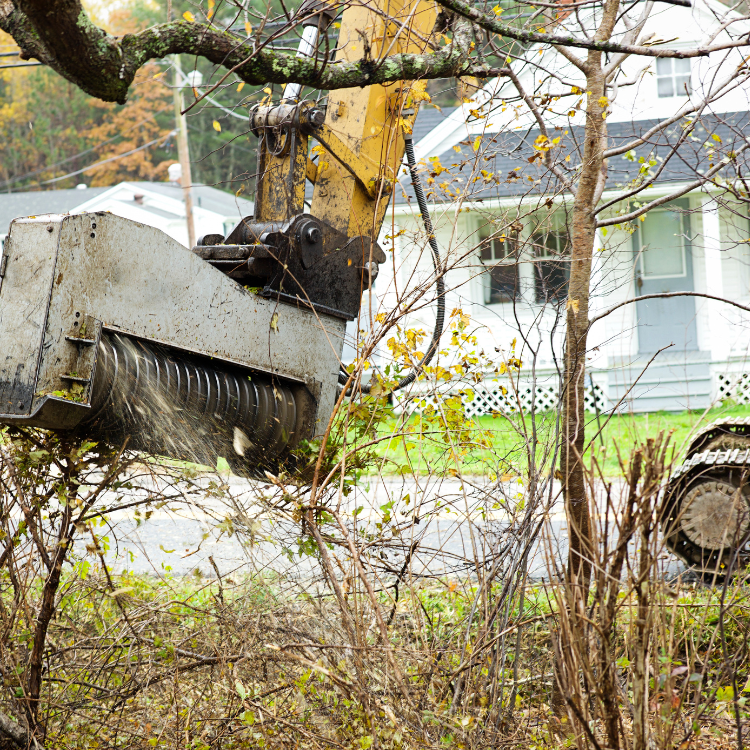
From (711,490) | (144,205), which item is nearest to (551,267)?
(711,490)

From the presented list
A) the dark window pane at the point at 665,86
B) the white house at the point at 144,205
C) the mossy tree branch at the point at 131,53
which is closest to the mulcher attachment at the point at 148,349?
the mossy tree branch at the point at 131,53

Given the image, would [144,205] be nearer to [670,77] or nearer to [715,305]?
[670,77]

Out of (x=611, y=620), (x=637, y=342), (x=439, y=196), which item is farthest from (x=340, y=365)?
(x=637, y=342)

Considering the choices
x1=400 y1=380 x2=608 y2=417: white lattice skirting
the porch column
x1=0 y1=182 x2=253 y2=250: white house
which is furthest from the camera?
x1=0 y1=182 x2=253 y2=250: white house

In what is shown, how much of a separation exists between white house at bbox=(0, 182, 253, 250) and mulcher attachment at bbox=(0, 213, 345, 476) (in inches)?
787

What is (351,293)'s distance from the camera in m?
5.09

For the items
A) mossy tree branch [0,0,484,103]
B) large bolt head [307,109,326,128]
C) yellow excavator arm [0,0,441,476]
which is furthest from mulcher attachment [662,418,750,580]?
mossy tree branch [0,0,484,103]

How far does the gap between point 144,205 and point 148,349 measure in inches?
952

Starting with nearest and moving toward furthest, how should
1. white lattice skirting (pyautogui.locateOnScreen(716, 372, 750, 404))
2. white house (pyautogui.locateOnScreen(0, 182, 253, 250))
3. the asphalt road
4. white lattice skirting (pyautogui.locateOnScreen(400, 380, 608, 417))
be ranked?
the asphalt road < white lattice skirting (pyautogui.locateOnScreen(400, 380, 608, 417)) < white lattice skirting (pyautogui.locateOnScreen(716, 372, 750, 404)) < white house (pyautogui.locateOnScreen(0, 182, 253, 250))

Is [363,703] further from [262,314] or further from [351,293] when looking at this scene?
[351,293]

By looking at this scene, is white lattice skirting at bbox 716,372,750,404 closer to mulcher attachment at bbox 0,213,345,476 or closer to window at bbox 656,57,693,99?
mulcher attachment at bbox 0,213,345,476

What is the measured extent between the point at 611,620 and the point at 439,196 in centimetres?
300

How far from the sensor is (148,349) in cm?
390

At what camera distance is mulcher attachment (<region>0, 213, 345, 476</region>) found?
3.41m
